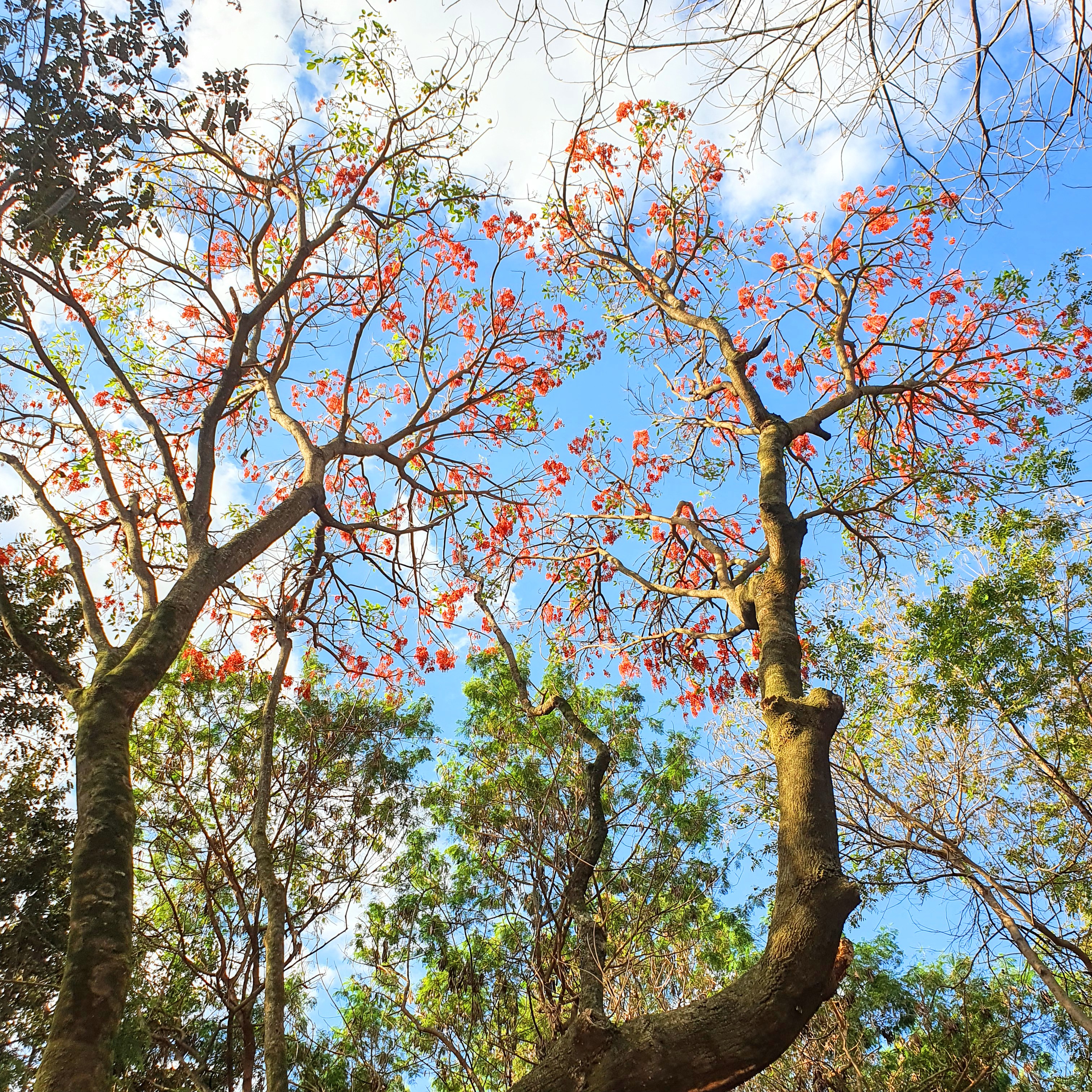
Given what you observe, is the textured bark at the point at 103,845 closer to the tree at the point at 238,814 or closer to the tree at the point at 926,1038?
the tree at the point at 238,814

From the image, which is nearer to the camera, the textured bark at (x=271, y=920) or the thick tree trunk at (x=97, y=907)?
the thick tree trunk at (x=97, y=907)

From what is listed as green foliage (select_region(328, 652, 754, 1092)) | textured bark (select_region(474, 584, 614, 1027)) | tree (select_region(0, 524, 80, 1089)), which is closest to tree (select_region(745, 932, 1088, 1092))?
green foliage (select_region(328, 652, 754, 1092))

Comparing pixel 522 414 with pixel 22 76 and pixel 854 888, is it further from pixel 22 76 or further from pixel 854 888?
pixel 854 888

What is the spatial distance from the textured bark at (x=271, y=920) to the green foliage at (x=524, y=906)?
74 centimetres

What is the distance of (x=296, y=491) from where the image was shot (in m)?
5.27

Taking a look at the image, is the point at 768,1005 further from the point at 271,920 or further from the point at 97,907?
the point at 271,920

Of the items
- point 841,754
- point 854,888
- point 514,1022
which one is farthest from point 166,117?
point 841,754

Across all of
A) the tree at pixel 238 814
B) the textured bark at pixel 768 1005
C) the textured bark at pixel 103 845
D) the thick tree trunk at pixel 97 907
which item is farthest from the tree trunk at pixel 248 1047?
the textured bark at pixel 768 1005

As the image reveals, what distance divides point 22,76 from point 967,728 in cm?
998

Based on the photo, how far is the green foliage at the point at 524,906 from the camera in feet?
14.7

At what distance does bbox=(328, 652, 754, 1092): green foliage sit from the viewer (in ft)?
14.7

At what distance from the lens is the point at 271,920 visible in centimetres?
490

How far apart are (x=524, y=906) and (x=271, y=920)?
161cm

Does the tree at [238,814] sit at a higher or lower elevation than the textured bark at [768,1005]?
higher
